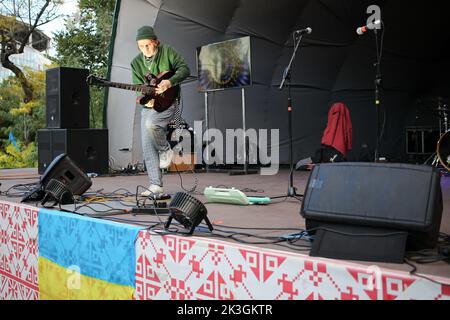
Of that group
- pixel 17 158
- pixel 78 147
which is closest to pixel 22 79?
pixel 17 158

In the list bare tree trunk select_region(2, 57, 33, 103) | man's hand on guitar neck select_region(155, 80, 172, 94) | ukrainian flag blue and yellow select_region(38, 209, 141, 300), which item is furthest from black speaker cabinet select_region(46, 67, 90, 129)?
bare tree trunk select_region(2, 57, 33, 103)

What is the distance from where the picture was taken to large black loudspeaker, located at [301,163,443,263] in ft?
5.52

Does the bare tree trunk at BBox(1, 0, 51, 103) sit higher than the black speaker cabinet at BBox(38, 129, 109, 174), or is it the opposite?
the bare tree trunk at BBox(1, 0, 51, 103)

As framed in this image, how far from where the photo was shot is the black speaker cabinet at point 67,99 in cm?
623

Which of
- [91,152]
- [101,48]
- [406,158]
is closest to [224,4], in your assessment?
[91,152]

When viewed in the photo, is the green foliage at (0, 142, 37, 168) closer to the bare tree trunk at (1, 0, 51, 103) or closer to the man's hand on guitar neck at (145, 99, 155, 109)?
the bare tree trunk at (1, 0, 51, 103)

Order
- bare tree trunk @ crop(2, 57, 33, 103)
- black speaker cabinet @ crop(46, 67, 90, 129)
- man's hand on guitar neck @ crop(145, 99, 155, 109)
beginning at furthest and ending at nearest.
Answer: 1. bare tree trunk @ crop(2, 57, 33, 103)
2. black speaker cabinet @ crop(46, 67, 90, 129)
3. man's hand on guitar neck @ crop(145, 99, 155, 109)

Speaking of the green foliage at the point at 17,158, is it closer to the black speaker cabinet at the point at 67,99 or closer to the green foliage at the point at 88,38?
the green foliage at the point at 88,38

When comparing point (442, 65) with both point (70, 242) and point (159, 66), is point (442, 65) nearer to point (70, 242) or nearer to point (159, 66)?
point (159, 66)

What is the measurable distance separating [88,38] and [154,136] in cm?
1218

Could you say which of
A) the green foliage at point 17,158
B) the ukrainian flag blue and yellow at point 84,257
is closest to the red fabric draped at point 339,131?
the ukrainian flag blue and yellow at point 84,257

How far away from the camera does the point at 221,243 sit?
1906mm

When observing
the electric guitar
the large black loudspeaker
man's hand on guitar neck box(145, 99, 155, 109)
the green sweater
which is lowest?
the large black loudspeaker

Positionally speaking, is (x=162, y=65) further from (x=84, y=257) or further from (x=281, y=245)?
(x=281, y=245)
